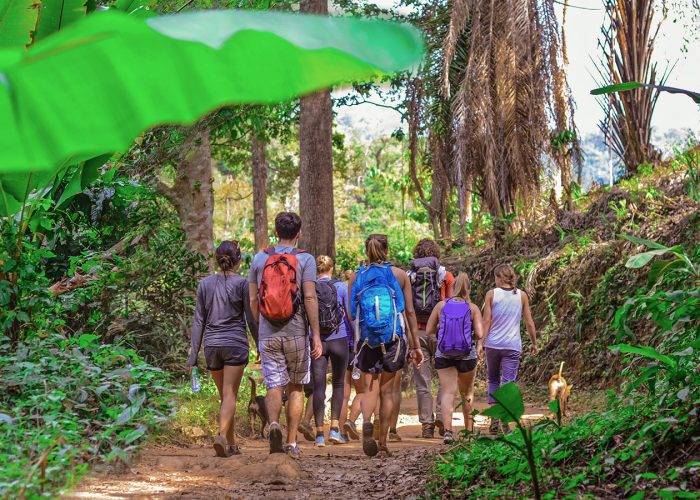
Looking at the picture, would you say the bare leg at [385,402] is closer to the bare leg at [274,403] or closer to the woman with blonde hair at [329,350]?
the bare leg at [274,403]

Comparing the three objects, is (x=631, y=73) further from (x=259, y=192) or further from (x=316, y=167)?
(x=259, y=192)

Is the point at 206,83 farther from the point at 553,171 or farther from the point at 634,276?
→ the point at 553,171

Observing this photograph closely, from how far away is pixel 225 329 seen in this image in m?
7.73

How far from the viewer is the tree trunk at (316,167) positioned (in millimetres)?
13570

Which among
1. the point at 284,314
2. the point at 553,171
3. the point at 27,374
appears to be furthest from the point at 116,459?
the point at 553,171

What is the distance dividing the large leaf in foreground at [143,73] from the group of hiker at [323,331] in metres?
5.42

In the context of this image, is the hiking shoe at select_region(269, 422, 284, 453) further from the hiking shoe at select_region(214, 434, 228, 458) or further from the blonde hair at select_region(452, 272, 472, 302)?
the blonde hair at select_region(452, 272, 472, 302)

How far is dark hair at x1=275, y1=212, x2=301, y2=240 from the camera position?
745 centimetres

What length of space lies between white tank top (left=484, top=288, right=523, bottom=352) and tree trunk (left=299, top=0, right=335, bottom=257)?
5281 millimetres

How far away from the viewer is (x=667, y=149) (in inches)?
610

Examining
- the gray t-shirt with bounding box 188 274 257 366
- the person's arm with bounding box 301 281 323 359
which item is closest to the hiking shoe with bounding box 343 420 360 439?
the gray t-shirt with bounding box 188 274 257 366

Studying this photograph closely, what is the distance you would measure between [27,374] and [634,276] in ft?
26.4

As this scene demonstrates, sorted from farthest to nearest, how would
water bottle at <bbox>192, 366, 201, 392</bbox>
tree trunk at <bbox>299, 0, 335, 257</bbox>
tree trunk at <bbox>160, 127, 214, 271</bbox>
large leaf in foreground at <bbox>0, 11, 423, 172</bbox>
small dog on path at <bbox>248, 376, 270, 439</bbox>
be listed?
tree trunk at <bbox>160, 127, 214, 271</bbox>
tree trunk at <bbox>299, 0, 335, 257</bbox>
small dog on path at <bbox>248, 376, 270, 439</bbox>
water bottle at <bbox>192, 366, 201, 392</bbox>
large leaf in foreground at <bbox>0, 11, 423, 172</bbox>

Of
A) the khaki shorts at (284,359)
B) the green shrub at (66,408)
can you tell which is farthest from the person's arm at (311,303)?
the green shrub at (66,408)
